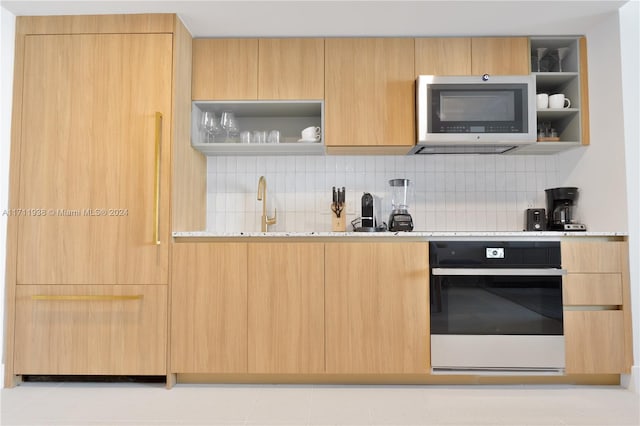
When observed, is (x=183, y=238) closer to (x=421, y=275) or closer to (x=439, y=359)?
(x=421, y=275)

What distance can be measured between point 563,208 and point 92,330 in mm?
2831

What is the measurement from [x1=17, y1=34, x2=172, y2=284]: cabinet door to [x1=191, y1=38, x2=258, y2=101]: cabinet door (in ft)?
1.05

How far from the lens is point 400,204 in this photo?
278 cm

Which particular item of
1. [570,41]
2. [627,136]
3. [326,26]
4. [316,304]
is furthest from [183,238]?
[570,41]

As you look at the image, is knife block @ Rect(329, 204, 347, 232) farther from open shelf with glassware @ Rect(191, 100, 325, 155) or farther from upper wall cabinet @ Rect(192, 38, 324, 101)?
upper wall cabinet @ Rect(192, 38, 324, 101)

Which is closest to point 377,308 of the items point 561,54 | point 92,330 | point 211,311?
point 211,311

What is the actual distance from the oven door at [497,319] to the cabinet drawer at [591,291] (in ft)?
0.14

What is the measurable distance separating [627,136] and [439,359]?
1549mm

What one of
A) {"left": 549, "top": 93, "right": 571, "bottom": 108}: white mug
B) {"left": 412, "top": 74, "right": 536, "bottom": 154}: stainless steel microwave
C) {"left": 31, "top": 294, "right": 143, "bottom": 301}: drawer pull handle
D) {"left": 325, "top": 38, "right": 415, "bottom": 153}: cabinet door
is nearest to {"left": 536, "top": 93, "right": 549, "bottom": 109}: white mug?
{"left": 549, "top": 93, "right": 571, "bottom": 108}: white mug

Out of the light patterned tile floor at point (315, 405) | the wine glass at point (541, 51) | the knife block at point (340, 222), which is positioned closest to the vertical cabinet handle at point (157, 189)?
the light patterned tile floor at point (315, 405)

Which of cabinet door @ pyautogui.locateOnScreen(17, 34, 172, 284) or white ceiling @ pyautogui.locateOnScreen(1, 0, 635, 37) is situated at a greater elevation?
white ceiling @ pyautogui.locateOnScreen(1, 0, 635, 37)

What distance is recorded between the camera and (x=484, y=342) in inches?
83.4

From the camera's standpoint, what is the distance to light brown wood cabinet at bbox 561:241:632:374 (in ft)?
6.89

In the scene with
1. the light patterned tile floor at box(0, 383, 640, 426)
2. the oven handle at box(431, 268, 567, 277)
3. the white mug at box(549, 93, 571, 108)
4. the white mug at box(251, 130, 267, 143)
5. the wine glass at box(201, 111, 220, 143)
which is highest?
the white mug at box(549, 93, 571, 108)
